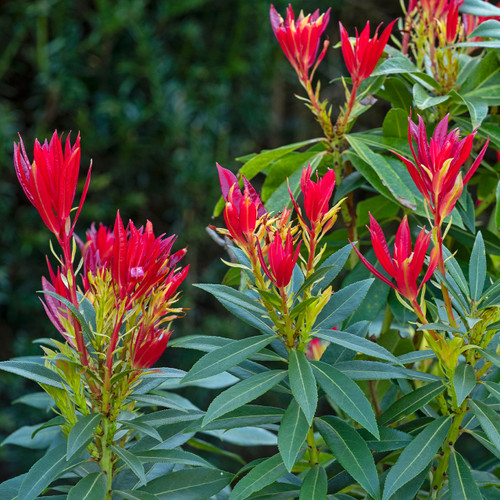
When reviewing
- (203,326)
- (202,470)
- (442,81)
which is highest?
(442,81)

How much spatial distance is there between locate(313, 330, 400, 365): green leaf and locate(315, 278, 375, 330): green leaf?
3cm

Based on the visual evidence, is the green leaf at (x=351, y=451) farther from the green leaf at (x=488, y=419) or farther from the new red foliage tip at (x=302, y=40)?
the new red foliage tip at (x=302, y=40)

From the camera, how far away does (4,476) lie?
2215mm

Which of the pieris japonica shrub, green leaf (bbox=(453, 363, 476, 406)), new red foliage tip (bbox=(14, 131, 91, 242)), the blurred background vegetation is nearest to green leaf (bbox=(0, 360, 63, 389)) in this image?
the pieris japonica shrub

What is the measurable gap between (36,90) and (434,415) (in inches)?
80.8

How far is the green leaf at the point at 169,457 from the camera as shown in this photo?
22.0 inches

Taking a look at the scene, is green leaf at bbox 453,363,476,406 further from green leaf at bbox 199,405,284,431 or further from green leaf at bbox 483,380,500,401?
green leaf at bbox 199,405,284,431

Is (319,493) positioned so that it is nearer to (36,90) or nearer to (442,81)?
(442,81)

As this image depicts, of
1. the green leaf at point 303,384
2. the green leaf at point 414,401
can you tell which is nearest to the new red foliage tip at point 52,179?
the green leaf at point 303,384

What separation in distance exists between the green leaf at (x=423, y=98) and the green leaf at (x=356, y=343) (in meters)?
0.29

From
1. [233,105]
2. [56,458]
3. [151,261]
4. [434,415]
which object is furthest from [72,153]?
[233,105]

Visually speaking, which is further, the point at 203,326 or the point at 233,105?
the point at 233,105

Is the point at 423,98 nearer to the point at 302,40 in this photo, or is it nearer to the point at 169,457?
the point at 302,40

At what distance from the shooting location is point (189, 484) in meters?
0.58
